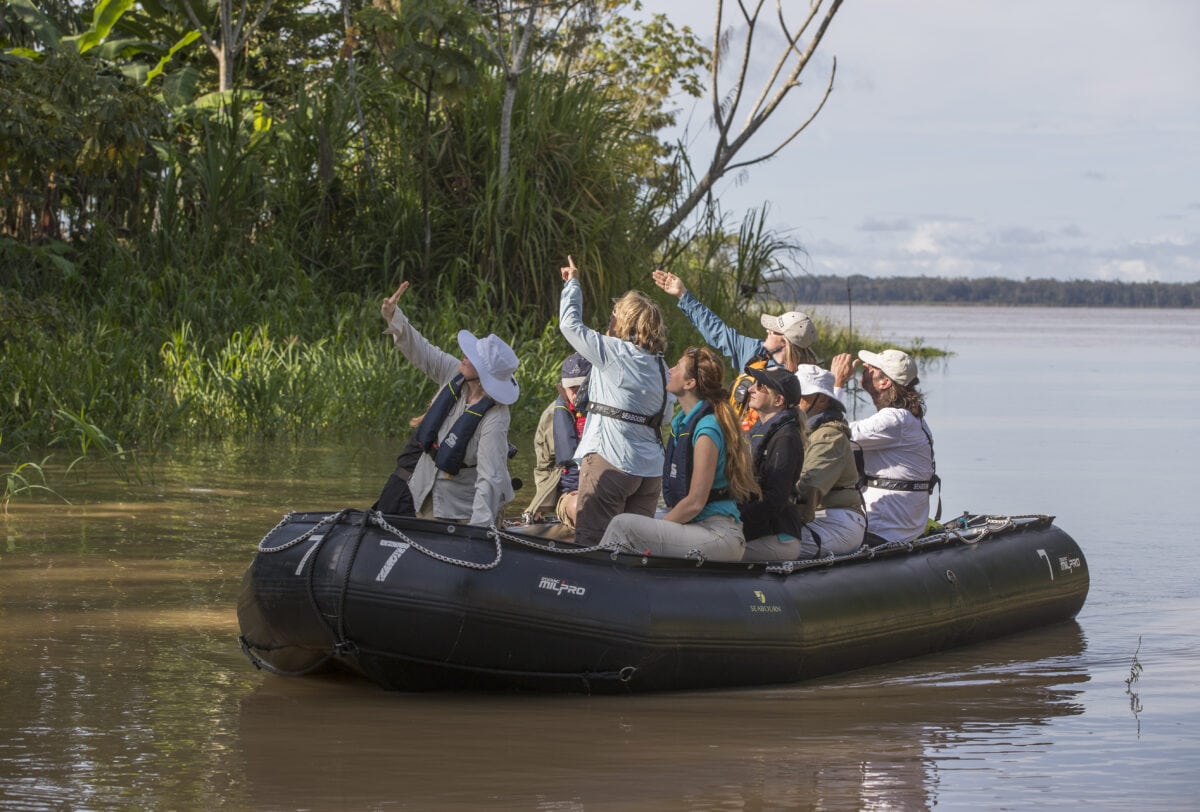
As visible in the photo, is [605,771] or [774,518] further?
[774,518]

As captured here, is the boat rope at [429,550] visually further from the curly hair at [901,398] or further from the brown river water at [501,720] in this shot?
the curly hair at [901,398]

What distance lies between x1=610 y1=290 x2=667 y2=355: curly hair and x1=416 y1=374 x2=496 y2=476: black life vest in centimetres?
64

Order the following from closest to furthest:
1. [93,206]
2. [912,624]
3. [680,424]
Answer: [680,424]
[912,624]
[93,206]

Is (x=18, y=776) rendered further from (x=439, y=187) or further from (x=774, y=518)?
(x=439, y=187)

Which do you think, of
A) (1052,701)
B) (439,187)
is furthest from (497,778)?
(439,187)

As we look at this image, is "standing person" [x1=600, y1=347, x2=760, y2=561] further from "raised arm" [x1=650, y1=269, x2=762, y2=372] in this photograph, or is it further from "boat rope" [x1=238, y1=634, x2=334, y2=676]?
"raised arm" [x1=650, y1=269, x2=762, y2=372]

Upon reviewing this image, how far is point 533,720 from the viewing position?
20.5 ft

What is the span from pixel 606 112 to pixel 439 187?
2054 millimetres

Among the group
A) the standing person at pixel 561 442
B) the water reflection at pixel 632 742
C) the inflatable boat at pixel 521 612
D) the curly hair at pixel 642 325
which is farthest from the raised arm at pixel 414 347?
the water reflection at pixel 632 742

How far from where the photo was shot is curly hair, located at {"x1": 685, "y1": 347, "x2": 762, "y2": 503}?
6684 mm

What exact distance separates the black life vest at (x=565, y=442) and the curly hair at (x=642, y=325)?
1058 millimetres

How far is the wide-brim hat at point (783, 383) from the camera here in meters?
7.07

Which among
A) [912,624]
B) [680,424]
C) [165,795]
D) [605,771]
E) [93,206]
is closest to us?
[165,795]

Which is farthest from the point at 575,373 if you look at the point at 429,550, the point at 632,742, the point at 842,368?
the point at 632,742
